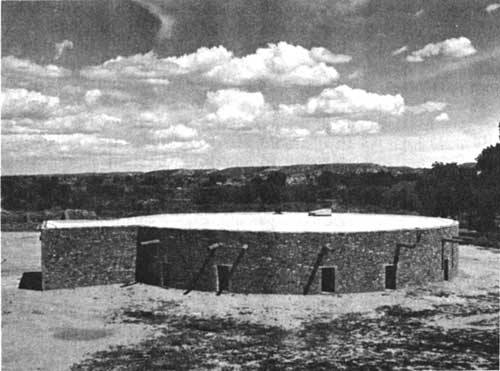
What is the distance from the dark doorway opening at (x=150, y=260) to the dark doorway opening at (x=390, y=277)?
10752 mm

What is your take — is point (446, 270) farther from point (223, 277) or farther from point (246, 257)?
point (223, 277)

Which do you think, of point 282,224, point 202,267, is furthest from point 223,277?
point 282,224

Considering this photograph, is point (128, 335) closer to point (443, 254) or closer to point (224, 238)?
point (224, 238)

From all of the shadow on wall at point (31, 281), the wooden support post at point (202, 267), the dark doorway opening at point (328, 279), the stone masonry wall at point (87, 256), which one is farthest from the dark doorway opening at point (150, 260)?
the dark doorway opening at point (328, 279)

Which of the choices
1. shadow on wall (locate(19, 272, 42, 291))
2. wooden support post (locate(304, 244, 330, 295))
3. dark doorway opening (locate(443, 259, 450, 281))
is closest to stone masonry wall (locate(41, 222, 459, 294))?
wooden support post (locate(304, 244, 330, 295))

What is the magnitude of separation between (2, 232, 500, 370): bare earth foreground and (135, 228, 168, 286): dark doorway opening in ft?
2.53

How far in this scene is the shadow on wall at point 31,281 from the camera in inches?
1099

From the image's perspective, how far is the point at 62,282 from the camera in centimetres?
2700

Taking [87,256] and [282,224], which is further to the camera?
[282,224]

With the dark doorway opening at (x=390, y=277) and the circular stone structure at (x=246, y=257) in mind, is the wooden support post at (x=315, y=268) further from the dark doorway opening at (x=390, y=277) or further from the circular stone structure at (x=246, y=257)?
the dark doorway opening at (x=390, y=277)

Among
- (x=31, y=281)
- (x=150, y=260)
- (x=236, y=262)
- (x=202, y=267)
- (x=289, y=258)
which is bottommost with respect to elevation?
(x=31, y=281)

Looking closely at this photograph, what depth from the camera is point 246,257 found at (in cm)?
2595

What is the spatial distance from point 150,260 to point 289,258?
24.3 ft

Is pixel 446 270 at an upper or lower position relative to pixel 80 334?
upper
